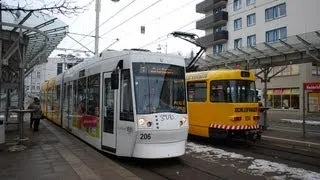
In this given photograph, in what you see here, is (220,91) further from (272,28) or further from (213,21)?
(213,21)

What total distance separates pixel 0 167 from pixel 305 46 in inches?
720

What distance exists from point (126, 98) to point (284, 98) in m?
41.6

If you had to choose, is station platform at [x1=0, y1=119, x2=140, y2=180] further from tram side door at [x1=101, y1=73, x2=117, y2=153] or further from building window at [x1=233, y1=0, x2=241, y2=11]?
building window at [x1=233, y1=0, x2=241, y2=11]

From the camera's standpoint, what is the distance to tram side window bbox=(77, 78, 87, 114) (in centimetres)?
1537

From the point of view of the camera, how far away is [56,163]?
35.0ft

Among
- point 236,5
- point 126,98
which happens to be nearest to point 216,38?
point 236,5

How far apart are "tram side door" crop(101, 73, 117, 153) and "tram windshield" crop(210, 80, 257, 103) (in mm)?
5178

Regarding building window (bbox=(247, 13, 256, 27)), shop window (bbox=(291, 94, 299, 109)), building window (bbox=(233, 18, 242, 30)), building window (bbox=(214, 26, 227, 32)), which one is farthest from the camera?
building window (bbox=(214, 26, 227, 32))

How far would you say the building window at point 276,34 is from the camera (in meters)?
49.7

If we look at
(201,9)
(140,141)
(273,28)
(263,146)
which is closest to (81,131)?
(140,141)

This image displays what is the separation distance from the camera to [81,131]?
15.6 meters

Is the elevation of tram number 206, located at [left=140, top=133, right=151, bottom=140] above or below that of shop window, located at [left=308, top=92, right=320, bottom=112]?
below

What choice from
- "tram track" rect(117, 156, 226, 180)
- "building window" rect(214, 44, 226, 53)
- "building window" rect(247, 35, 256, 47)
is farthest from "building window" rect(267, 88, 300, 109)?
"tram track" rect(117, 156, 226, 180)

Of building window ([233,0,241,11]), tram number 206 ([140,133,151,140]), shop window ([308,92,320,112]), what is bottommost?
tram number 206 ([140,133,151,140])
